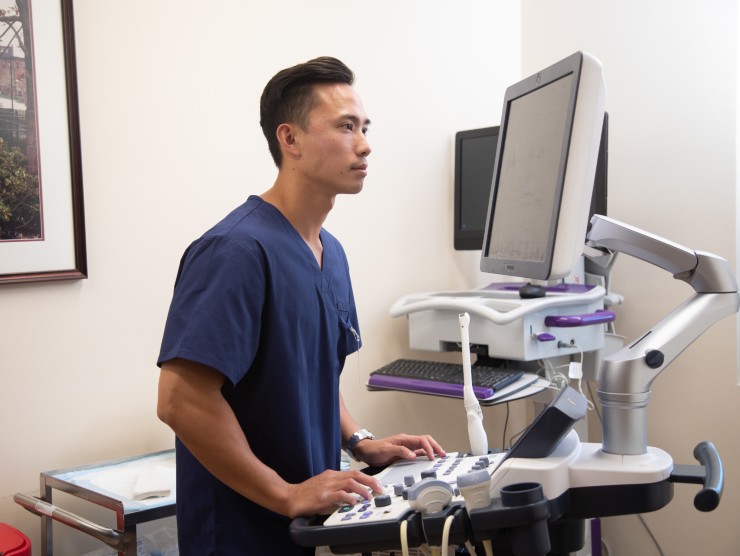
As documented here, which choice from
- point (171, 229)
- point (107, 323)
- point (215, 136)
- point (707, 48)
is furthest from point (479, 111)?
point (107, 323)

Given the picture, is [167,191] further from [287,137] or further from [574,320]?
[574,320]

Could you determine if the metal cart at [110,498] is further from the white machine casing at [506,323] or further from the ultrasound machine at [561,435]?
the white machine casing at [506,323]

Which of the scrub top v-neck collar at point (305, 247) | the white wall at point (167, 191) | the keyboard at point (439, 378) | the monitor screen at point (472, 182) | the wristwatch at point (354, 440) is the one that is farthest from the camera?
the monitor screen at point (472, 182)

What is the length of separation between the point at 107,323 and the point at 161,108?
23.2 inches

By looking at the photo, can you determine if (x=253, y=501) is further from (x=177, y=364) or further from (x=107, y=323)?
(x=107, y=323)

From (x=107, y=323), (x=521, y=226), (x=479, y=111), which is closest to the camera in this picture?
(x=521, y=226)

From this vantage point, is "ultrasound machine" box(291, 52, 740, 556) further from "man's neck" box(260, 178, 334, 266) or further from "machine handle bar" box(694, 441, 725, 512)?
"man's neck" box(260, 178, 334, 266)

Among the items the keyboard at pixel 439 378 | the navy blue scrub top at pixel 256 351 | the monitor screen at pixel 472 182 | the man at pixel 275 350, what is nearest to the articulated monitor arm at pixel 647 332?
the man at pixel 275 350

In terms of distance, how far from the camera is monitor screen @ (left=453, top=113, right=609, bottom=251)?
2.67 metres

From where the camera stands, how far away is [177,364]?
121 centimetres

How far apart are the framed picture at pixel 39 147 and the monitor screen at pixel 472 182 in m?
1.26

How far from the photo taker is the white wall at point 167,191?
2006mm

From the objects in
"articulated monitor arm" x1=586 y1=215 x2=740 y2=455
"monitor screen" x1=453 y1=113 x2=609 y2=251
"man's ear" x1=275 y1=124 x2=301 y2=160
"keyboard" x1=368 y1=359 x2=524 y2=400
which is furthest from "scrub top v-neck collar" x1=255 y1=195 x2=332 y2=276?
"monitor screen" x1=453 y1=113 x2=609 y2=251

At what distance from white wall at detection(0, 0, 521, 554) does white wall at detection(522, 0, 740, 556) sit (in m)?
0.64
